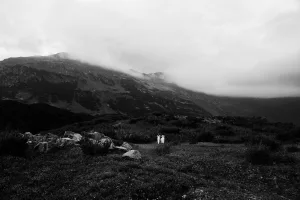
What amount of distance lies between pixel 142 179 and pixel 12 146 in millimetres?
10513

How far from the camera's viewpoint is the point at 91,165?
14516 mm

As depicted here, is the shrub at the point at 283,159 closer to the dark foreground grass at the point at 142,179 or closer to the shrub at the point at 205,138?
the dark foreground grass at the point at 142,179

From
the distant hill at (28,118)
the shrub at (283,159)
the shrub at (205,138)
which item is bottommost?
the distant hill at (28,118)

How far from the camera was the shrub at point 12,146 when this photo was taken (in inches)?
661

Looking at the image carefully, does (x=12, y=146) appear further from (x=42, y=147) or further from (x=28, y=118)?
(x=28, y=118)

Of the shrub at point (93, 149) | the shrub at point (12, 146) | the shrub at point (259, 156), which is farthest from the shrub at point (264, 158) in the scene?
the shrub at point (12, 146)

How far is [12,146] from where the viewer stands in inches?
671

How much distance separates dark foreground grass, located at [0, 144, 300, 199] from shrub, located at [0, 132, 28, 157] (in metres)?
1.04

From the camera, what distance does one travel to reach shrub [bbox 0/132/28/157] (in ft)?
55.1

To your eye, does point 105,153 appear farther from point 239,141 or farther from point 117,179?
point 239,141

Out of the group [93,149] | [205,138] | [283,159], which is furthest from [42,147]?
[205,138]

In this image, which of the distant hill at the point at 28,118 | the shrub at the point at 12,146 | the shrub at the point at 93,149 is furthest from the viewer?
the distant hill at the point at 28,118

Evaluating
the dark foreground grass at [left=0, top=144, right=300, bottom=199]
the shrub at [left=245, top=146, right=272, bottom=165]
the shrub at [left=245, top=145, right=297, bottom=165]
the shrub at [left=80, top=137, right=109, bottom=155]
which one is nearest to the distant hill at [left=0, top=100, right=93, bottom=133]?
the shrub at [left=80, top=137, right=109, bottom=155]

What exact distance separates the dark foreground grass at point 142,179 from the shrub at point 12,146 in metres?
1.04
